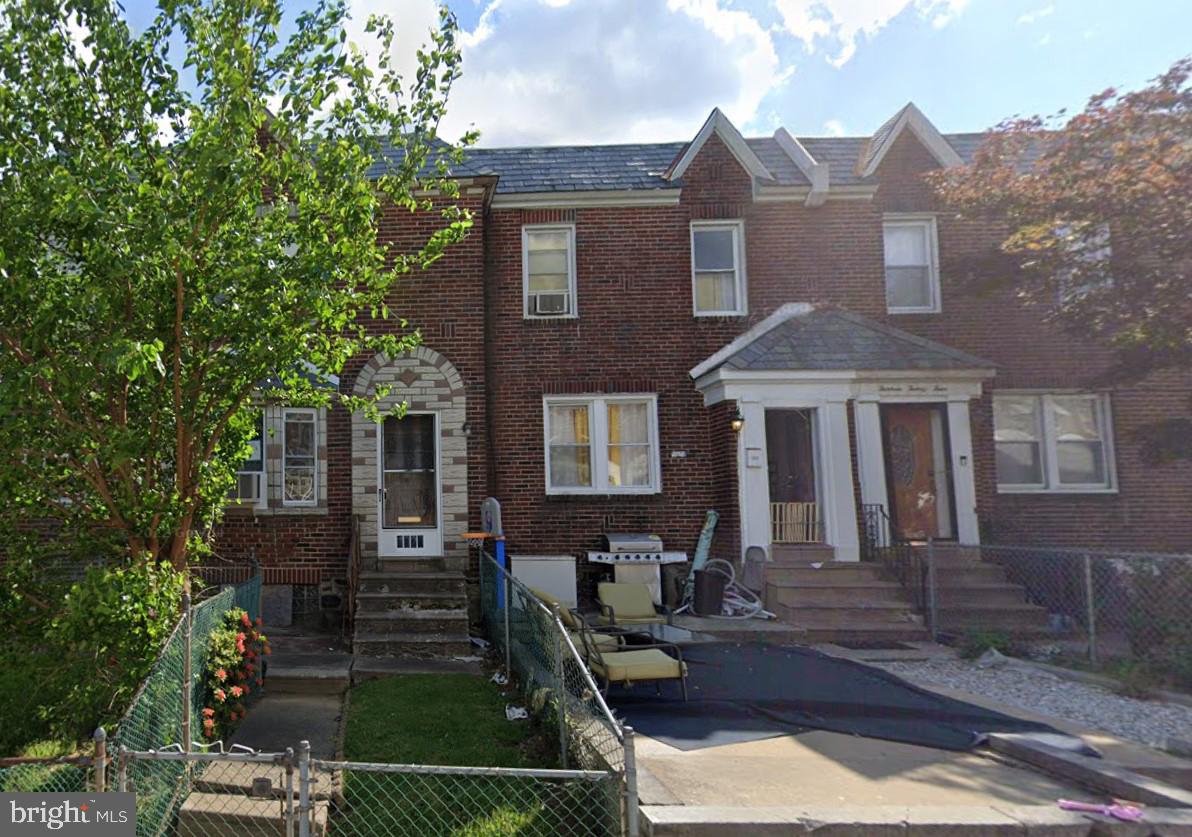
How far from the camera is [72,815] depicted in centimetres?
382

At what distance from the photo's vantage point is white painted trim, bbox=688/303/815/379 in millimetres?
12328

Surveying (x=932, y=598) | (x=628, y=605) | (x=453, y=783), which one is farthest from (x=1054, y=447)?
(x=453, y=783)

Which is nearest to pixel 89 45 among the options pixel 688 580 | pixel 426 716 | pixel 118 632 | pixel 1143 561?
pixel 118 632

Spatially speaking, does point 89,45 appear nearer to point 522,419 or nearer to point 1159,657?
point 522,419

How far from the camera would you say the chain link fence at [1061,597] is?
28.2 feet

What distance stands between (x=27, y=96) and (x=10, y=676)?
462cm

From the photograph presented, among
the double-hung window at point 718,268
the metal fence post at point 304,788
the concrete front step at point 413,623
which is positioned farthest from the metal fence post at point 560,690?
the double-hung window at point 718,268

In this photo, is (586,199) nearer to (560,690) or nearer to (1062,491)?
(560,690)

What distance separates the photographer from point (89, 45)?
213 inches

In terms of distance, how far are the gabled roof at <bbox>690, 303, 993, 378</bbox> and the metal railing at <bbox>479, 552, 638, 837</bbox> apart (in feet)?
17.2

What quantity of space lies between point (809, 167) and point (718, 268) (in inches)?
89.1

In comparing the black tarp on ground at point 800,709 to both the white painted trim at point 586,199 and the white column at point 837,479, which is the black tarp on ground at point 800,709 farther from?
the white painted trim at point 586,199

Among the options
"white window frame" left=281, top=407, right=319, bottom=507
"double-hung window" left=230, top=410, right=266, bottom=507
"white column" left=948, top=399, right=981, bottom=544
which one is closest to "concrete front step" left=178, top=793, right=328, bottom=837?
"white window frame" left=281, top=407, right=319, bottom=507

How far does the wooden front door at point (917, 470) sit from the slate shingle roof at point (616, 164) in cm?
403
